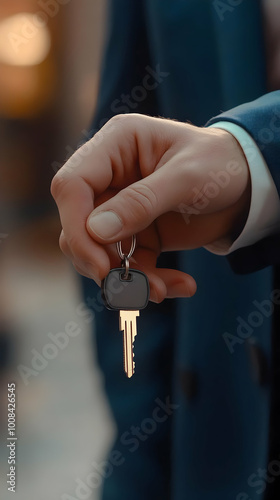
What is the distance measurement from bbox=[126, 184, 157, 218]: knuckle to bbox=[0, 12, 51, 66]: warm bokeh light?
0.43 m

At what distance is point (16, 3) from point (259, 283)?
0.52 meters

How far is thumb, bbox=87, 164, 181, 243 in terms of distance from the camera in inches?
13.3

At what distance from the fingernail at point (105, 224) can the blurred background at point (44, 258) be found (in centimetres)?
35

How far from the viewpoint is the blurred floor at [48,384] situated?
657mm

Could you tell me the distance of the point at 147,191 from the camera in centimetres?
35

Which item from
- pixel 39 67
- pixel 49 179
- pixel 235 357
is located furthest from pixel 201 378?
pixel 39 67

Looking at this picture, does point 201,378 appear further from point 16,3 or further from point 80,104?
point 16,3

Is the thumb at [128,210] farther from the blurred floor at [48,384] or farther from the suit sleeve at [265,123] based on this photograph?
the blurred floor at [48,384]

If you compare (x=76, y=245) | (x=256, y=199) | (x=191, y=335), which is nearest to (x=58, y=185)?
(x=76, y=245)

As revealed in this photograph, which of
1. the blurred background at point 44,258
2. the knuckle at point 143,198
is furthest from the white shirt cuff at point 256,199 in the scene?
the blurred background at point 44,258

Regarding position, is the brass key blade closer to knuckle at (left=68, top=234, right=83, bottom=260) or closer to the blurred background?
knuckle at (left=68, top=234, right=83, bottom=260)

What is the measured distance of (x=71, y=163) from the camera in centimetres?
38

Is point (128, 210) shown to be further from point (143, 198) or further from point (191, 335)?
point (191, 335)

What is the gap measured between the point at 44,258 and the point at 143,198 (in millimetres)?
365
